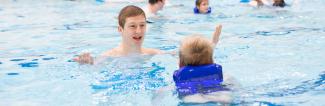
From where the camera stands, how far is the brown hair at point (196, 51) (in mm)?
4180

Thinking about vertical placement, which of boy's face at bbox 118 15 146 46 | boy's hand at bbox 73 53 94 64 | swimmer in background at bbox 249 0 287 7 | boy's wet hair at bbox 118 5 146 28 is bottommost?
swimmer in background at bbox 249 0 287 7

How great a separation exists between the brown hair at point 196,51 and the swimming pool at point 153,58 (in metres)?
0.36

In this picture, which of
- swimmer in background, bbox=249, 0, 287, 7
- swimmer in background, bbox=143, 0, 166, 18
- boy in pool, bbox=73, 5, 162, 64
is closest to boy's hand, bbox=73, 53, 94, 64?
boy in pool, bbox=73, 5, 162, 64

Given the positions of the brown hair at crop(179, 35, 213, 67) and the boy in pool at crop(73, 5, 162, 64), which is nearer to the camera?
the brown hair at crop(179, 35, 213, 67)

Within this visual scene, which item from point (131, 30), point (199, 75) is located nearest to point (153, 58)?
point (131, 30)

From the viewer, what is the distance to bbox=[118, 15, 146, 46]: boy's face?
5.86 m

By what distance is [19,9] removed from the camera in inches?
556

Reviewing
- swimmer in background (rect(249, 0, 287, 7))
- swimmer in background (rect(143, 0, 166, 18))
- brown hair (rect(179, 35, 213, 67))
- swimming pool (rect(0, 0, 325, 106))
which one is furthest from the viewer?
swimmer in background (rect(249, 0, 287, 7))

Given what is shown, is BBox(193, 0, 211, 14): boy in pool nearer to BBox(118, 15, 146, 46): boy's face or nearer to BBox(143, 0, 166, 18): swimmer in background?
BBox(143, 0, 166, 18): swimmer in background

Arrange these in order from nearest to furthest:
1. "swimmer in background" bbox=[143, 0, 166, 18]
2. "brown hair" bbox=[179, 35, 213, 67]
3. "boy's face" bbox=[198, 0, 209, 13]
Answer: "brown hair" bbox=[179, 35, 213, 67] → "swimmer in background" bbox=[143, 0, 166, 18] → "boy's face" bbox=[198, 0, 209, 13]

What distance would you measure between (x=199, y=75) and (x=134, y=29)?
5.87 feet

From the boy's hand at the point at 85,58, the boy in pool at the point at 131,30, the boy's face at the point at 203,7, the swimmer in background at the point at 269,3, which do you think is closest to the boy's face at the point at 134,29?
the boy in pool at the point at 131,30

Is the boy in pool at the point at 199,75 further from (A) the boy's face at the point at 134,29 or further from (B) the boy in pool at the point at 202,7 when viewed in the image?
(B) the boy in pool at the point at 202,7

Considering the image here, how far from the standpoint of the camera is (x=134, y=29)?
5.96 metres
